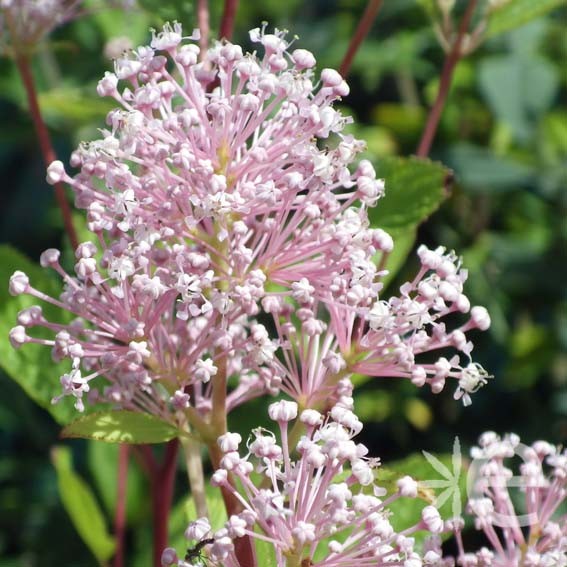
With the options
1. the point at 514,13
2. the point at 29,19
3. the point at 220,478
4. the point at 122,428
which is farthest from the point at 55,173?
the point at 514,13

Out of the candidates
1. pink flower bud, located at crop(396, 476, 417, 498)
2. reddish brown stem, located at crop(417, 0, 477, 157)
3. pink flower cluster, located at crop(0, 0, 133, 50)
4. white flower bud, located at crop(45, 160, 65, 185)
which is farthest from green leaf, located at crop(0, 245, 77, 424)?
reddish brown stem, located at crop(417, 0, 477, 157)

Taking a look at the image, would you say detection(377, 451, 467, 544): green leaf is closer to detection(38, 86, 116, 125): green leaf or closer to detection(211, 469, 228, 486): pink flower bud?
detection(211, 469, 228, 486): pink flower bud

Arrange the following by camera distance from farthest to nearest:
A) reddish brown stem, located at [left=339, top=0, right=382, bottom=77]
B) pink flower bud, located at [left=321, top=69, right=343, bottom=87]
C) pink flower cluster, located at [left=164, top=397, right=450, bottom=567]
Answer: reddish brown stem, located at [left=339, top=0, right=382, bottom=77] → pink flower bud, located at [left=321, top=69, right=343, bottom=87] → pink flower cluster, located at [left=164, top=397, right=450, bottom=567]

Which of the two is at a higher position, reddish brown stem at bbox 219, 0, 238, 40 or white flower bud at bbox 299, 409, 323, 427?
reddish brown stem at bbox 219, 0, 238, 40

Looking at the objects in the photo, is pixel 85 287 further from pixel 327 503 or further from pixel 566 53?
pixel 566 53

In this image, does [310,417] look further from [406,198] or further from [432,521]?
[406,198]
